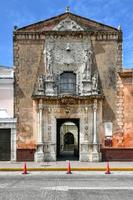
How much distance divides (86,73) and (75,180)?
1238 centimetres

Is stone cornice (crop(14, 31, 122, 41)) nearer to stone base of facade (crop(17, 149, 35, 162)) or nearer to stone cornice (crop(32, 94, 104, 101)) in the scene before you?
stone cornice (crop(32, 94, 104, 101))

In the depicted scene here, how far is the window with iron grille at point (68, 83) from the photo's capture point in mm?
29844

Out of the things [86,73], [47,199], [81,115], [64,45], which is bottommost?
[47,199]

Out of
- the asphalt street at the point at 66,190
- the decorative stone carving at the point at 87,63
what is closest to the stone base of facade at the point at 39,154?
the decorative stone carving at the point at 87,63

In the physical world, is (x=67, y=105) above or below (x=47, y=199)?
above

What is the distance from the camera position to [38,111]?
29375mm

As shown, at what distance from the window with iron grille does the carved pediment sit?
295 cm

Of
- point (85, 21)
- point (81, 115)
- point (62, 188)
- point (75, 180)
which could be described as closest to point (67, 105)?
point (81, 115)

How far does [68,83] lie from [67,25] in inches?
152

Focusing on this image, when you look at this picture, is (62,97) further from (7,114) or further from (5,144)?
(5,144)

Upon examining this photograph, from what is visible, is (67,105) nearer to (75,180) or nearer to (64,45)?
(64,45)

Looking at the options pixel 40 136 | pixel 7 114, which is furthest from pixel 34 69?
pixel 40 136

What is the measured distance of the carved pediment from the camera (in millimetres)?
29984

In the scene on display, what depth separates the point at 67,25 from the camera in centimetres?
3005
